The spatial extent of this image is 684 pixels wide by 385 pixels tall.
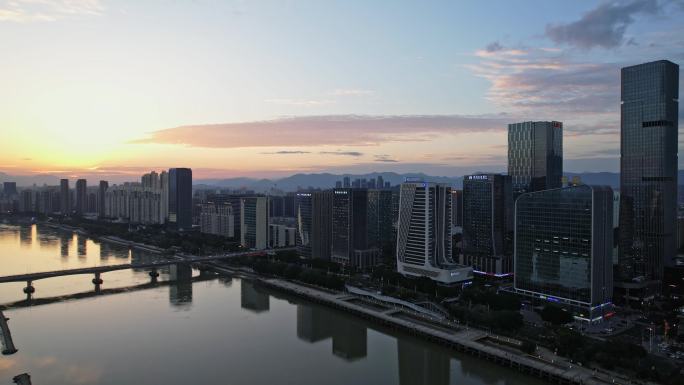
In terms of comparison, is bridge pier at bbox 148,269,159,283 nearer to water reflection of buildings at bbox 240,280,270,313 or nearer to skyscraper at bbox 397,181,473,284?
water reflection of buildings at bbox 240,280,270,313

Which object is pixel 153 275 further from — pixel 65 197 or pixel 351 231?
pixel 65 197

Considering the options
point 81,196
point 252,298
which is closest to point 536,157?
point 252,298

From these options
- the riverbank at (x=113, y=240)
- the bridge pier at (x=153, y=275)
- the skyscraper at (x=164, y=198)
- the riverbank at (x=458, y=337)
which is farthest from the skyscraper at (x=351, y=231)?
the skyscraper at (x=164, y=198)

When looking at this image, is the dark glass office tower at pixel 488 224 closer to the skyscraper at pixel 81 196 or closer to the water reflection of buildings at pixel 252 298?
the water reflection of buildings at pixel 252 298

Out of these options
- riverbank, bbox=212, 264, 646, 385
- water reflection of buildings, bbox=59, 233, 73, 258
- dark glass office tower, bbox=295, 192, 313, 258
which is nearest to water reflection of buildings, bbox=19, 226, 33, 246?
water reflection of buildings, bbox=59, 233, 73, 258

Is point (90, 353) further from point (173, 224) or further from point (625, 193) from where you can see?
point (173, 224)

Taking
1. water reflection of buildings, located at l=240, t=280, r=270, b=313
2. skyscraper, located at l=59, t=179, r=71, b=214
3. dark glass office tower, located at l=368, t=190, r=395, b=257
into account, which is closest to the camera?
water reflection of buildings, located at l=240, t=280, r=270, b=313

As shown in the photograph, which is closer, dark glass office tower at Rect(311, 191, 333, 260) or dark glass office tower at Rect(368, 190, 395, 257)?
dark glass office tower at Rect(311, 191, 333, 260)
